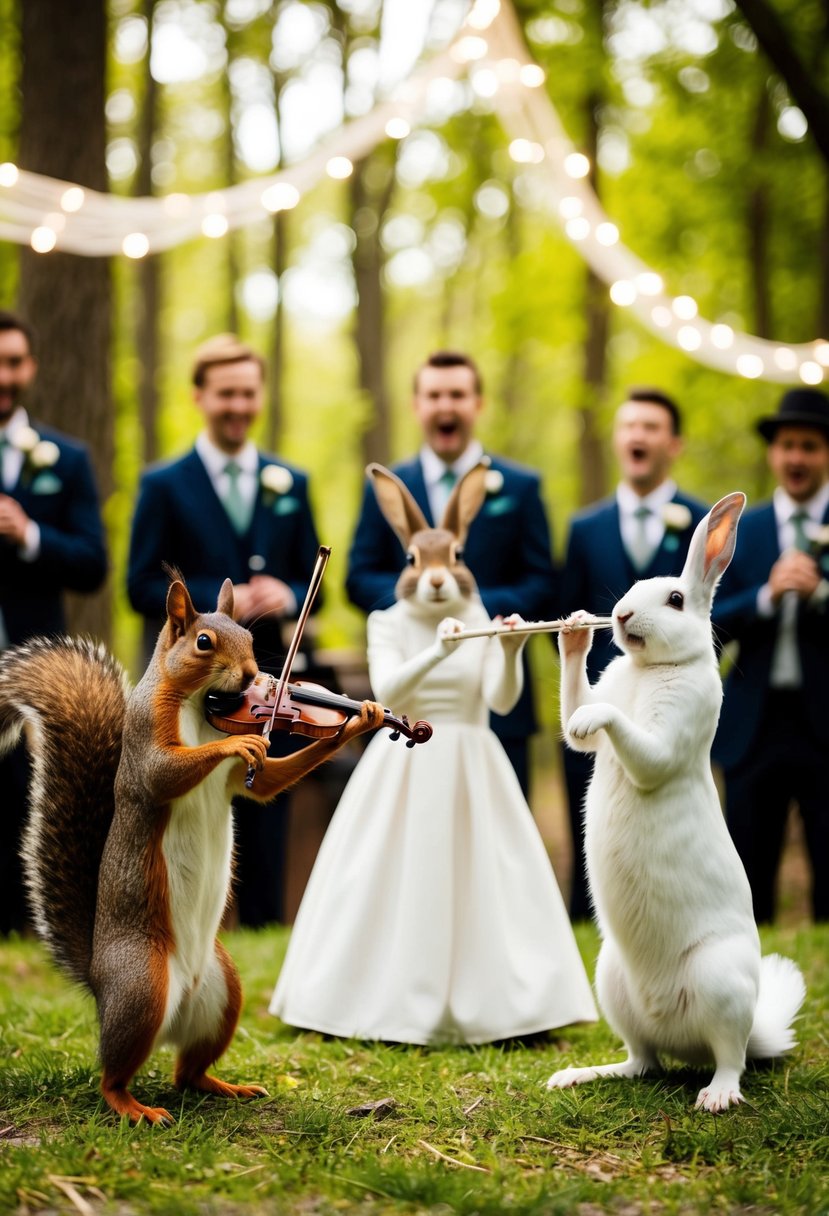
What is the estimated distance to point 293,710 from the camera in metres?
3.64

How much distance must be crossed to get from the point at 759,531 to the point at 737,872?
3381mm

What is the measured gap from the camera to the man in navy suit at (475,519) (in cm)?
607

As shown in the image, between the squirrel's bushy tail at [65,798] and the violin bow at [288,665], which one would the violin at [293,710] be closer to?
the violin bow at [288,665]

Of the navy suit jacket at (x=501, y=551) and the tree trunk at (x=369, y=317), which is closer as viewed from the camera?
the navy suit jacket at (x=501, y=551)

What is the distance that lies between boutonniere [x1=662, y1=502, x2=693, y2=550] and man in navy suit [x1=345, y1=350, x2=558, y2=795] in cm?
70

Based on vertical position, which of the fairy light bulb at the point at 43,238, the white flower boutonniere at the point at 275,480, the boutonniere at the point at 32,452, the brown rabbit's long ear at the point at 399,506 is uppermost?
the fairy light bulb at the point at 43,238

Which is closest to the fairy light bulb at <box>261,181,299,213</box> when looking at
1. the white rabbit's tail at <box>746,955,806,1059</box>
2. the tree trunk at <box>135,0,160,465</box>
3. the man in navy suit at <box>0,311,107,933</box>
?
the man in navy suit at <box>0,311,107,933</box>

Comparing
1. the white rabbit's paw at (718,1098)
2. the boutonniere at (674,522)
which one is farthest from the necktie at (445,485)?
the white rabbit's paw at (718,1098)

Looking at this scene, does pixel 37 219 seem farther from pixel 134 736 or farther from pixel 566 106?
pixel 566 106

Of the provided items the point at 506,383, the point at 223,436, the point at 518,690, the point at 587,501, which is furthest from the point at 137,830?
the point at 506,383

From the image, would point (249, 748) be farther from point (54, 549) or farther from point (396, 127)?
point (396, 127)

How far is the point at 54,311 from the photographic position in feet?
29.7

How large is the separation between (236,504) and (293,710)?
3.25 meters

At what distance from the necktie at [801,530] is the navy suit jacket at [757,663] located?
112 mm
